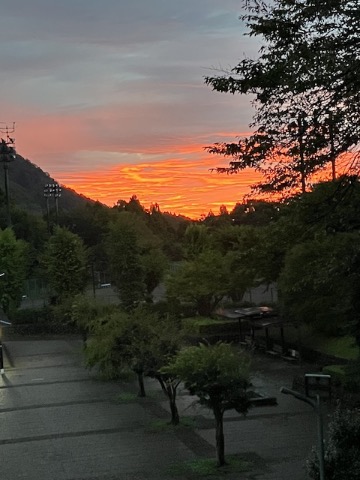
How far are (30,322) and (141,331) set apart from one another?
2985 centimetres

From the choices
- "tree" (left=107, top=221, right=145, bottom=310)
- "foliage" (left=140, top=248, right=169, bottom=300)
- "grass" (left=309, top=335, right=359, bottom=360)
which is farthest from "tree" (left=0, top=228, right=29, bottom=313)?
"grass" (left=309, top=335, right=359, bottom=360)

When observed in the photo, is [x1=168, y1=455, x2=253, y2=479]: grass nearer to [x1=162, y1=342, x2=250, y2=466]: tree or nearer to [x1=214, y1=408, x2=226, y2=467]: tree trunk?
[x1=214, y1=408, x2=226, y2=467]: tree trunk

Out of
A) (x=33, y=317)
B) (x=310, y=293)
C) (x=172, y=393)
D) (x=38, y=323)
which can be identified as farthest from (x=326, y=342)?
(x=33, y=317)

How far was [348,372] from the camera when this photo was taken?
1805 centimetres

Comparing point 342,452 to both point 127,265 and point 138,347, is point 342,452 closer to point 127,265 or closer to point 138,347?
point 138,347

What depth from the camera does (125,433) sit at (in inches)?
766

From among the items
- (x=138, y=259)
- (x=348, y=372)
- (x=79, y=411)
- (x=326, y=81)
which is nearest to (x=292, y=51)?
(x=326, y=81)

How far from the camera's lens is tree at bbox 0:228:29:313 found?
53.2 metres

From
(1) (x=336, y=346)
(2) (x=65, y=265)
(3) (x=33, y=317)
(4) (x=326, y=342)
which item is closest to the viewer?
(1) (x=336, y=346)

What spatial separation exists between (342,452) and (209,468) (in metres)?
3.56

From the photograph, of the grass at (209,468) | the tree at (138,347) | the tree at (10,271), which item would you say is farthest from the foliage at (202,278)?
the grass at (209,468)

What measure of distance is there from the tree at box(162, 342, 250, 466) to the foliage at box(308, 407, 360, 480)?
2.32 meters

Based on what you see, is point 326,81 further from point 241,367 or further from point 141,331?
point 141,331

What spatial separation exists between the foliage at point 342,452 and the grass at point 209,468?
8.54ft
